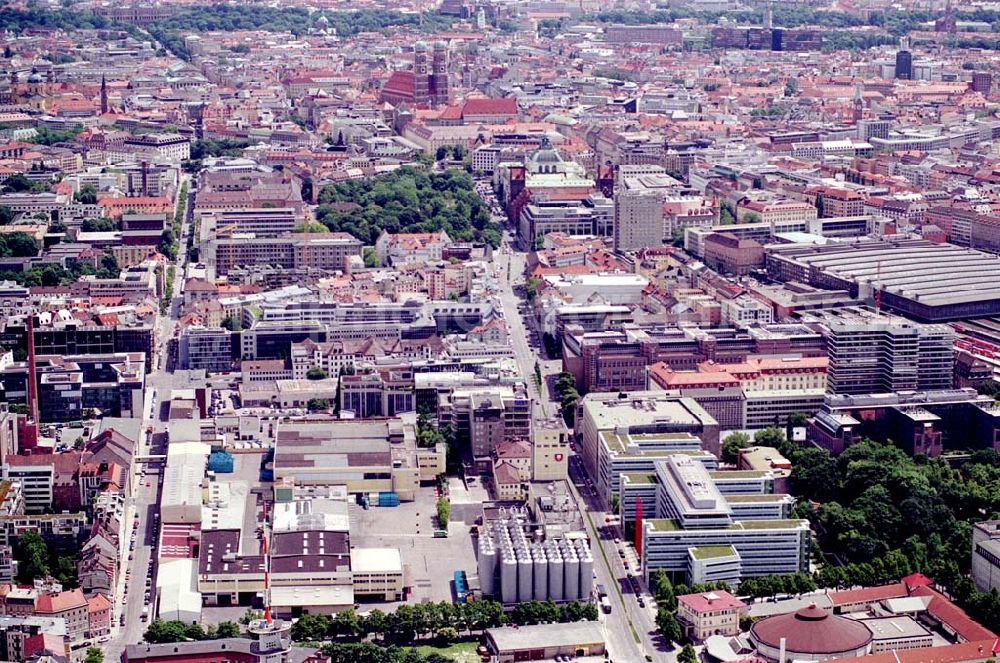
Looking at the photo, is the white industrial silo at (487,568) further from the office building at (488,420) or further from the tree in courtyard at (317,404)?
the tree in courtyard at (317,404)

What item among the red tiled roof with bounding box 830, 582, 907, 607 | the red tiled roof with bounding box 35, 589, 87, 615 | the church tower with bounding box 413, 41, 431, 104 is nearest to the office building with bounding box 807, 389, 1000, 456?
the red tiled roof with bounding box 830, 582, 907, 607

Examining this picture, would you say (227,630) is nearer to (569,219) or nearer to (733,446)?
(733,446)

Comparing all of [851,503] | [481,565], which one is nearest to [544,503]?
[481,565]

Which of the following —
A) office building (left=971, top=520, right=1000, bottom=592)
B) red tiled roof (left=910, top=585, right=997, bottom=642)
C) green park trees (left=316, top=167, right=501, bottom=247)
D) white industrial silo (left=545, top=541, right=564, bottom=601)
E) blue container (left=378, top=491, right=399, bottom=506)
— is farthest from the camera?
green park trees (left=316, top=167, right=501, bottom=247)

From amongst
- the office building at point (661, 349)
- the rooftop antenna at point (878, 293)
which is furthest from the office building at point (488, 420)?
the rooftop antenna at point (878, 293)

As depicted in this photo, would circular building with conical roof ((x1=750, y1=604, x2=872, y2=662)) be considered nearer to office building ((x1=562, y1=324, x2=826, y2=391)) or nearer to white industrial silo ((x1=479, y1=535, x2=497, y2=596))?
white industrial silo ((x1=479, y1=535, x2=497, y2=596))

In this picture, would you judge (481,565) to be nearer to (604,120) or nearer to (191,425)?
(191,425)
